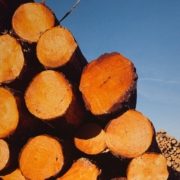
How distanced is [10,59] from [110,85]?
3.08 feet

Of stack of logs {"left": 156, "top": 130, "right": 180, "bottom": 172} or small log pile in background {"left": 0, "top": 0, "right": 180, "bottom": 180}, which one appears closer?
small log pile in background {"left": 0, "top": 0, "right": 180, "bottom": 180}

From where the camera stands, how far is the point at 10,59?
9.91ft

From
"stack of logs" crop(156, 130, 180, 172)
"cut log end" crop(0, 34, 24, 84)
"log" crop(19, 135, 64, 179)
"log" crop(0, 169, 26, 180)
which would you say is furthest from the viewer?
"stack of logs" crop(156, 130, 180, 172)

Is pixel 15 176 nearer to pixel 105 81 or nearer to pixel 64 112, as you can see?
pixel 64 112

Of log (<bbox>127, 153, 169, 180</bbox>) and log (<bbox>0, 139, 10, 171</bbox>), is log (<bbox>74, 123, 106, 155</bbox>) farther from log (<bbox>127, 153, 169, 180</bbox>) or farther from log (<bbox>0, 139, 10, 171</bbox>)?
log (<bbox>0, 139, 10, 171</bbox>)

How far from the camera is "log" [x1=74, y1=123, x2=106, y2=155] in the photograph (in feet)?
9.36

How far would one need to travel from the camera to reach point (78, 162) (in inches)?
112

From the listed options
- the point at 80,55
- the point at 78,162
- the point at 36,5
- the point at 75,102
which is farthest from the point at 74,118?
the point at 36,5

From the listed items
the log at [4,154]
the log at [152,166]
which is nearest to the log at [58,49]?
the log at [4,154]

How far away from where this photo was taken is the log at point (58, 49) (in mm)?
2846

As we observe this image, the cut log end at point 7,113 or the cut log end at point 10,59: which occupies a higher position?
the cut log end at point 10,59

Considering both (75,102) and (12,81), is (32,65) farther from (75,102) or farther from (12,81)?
(75,102)

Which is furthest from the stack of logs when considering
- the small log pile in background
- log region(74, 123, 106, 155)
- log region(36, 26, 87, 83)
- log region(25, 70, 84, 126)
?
log region(36, 26, 87, 83)

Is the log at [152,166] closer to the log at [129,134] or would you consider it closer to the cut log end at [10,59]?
the log at [129,134]
